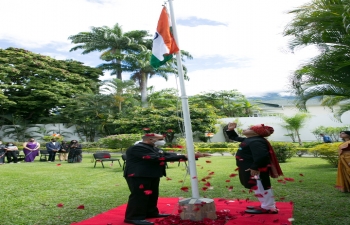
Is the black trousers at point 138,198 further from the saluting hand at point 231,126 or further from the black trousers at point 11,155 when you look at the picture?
the black trousers at point 11,155

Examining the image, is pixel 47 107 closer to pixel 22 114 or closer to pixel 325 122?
pixel 22 114

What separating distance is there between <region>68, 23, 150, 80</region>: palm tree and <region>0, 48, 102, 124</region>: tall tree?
3011 mm

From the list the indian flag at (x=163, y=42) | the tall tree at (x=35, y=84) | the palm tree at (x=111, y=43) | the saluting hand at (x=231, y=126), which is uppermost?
the palm tree at (x=111, y=43)

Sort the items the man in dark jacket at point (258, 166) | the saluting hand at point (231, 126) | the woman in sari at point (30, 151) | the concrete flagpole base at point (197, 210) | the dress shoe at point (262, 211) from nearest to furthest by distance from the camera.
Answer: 1. the concrete flagpole base at point (197, 210)
2. the man in dark jacket at point (258, 166)
3. the dress shoe at point (262, 211)
4. the saluting hand at point (231, 126)
5. the woman in sari at point (30, 151)

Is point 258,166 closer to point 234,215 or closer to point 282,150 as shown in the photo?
point 234,215

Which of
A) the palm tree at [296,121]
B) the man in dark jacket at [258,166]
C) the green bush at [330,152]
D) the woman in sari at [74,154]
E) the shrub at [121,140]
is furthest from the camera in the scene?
the palm tree at [296,121]

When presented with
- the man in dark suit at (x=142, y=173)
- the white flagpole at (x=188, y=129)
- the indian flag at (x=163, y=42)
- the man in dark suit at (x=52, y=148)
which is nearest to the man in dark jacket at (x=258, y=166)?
the white flagpole at (x=188, y=129)

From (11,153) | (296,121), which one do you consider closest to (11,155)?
(11,153)

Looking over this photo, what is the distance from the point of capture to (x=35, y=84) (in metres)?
35.3

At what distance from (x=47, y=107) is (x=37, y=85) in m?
2.80

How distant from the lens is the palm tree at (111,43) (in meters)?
37.2

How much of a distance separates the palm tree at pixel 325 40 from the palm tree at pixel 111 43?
29899 mm

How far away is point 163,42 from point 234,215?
3.15 metres

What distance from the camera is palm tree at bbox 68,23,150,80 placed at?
3719 cm
